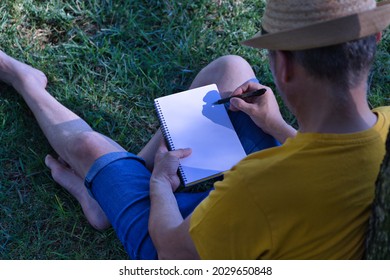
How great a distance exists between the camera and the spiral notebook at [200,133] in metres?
2.26

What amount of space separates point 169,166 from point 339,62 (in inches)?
37.7

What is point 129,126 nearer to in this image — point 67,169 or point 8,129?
point 67,169

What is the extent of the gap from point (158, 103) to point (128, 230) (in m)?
0.61

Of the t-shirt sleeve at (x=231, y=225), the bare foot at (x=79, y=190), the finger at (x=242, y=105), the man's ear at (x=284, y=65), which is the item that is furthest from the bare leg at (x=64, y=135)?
the man's ear at (x=284, y=65)

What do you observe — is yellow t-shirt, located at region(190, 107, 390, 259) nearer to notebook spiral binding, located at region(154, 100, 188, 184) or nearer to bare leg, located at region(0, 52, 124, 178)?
notebook spiral binding, located at region(154, 100, 188, 184)

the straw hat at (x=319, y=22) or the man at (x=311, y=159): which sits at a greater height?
the straw hat at (x=319, y=22)

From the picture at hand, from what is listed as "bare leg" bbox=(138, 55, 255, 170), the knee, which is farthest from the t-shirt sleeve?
the knee

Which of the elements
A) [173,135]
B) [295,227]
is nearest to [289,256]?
[295,227]

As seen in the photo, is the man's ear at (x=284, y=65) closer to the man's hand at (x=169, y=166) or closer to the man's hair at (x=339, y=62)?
the man's hair at (x=339, y=62)

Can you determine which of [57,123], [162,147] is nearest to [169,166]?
[162,147]

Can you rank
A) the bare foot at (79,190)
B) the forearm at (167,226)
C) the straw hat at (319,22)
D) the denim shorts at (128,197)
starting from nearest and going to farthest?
the straw hat at (319,22), the forearm at (167,226), the denim shorts at (128,197), the bare foot at (79,190)

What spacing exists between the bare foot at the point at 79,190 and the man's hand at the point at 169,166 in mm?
369

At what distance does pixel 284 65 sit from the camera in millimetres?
1484

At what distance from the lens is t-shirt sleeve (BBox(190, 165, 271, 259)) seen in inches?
57.7
